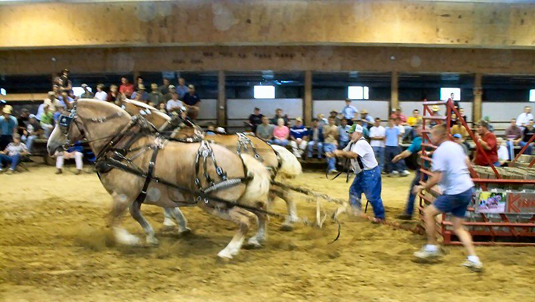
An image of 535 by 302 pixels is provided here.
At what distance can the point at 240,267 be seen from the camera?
5641 mm

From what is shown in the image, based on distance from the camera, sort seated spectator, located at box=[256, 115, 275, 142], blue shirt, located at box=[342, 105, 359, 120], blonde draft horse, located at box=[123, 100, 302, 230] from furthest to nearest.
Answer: blue shirt, located at box=[342, 105, 359, 120] < seated spectator, located at box=[256, 115, 275, 142] < blonde draft horse, located at box=[123, 100, 302, 230]

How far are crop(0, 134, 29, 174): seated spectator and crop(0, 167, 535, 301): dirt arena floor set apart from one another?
6923mm

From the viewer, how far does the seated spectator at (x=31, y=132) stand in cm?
1561

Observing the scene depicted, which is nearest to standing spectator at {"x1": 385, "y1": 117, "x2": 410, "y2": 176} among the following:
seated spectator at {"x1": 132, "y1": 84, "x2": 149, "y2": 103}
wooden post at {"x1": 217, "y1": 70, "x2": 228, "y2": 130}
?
wooden post at {"x1": 217, "y1": 70, "x2": 228, "y2": 130}

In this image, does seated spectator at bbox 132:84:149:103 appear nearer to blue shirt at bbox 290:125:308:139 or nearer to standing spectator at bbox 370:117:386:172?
blue shirt at bbox 290:125:308:139

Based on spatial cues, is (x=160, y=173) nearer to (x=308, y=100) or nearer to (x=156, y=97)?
(x=156, y=97)

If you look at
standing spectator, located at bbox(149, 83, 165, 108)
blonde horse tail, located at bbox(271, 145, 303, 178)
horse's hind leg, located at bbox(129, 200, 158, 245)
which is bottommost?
horse's hind leg, located at bbox(129, 200, 158, 245)

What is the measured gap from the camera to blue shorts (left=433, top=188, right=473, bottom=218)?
564cm

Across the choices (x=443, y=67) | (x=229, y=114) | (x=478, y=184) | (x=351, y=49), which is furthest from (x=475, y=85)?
(x=478, y=184)

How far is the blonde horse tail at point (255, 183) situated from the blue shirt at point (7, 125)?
39.6ft

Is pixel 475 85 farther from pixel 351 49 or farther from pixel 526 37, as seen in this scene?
pixel 351 49

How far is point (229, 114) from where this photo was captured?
17953 millimetres

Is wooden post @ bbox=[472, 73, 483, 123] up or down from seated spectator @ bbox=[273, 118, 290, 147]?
up

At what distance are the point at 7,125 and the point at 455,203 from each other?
14445 mm
